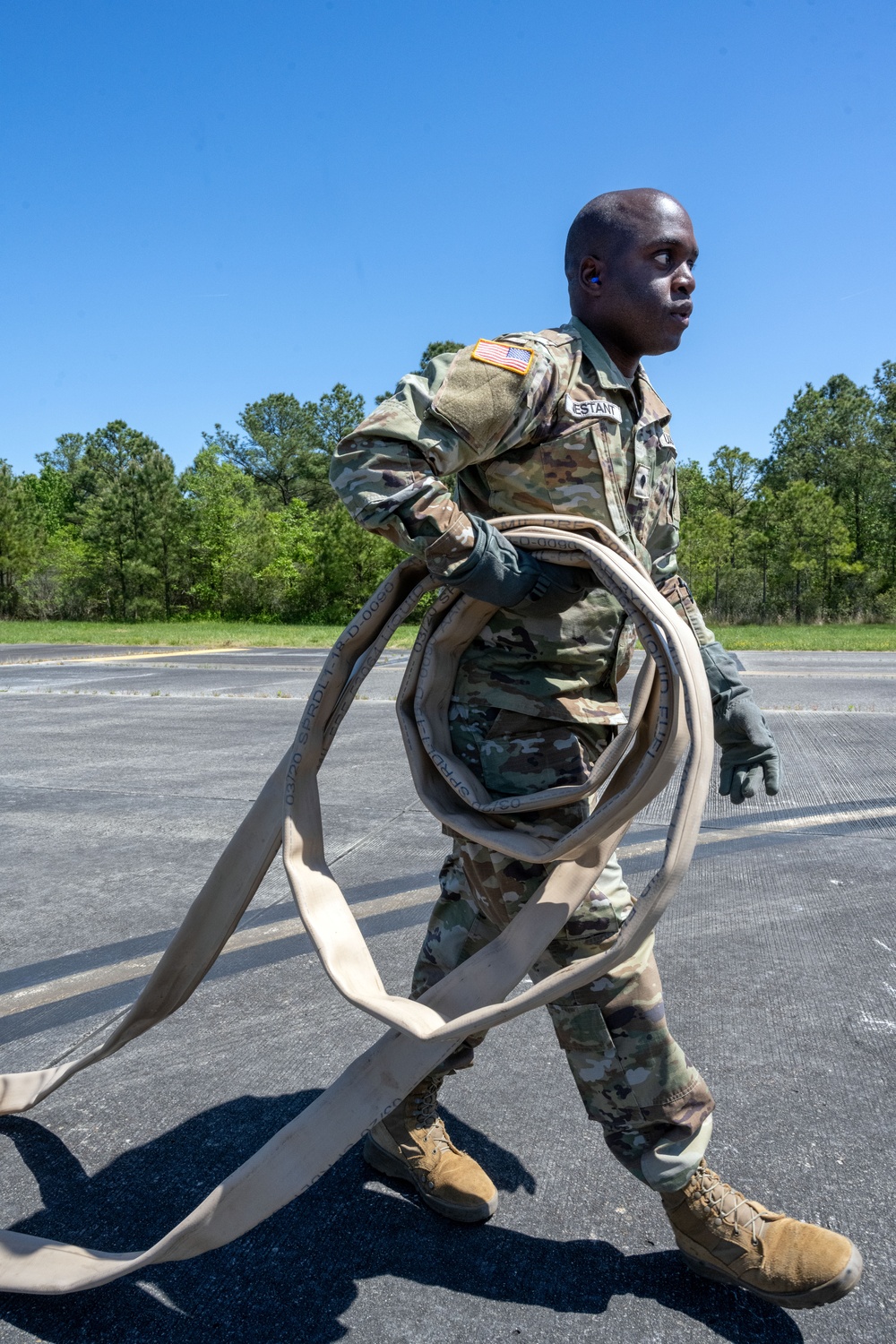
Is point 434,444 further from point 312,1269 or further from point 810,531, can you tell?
point 810,531

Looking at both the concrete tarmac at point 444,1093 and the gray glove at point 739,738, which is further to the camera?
the gray glove at point 739,738

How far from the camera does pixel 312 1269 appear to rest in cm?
203

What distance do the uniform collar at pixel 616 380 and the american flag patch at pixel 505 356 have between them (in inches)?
7.9

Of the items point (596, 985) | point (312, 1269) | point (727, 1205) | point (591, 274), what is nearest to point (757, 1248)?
point (727, 1205)

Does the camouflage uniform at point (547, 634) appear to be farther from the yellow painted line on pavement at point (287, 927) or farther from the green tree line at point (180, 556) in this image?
the green tree line at point (180, 556)

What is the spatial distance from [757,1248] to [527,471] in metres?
1.54

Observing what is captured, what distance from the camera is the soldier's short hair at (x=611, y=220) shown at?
207 centimetres

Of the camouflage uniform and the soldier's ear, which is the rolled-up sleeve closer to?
the camouflage uniform

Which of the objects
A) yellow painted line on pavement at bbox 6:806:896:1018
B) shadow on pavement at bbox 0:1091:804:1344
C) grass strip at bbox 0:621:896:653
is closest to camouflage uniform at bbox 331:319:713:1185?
shadow on pavement at bbox 0:1091:804:1344

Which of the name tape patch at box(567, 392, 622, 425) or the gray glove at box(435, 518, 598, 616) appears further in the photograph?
the name tape patch at box(567, 392, 622, 425)

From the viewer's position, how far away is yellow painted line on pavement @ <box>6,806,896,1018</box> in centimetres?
329

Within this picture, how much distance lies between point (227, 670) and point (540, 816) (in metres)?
14.4

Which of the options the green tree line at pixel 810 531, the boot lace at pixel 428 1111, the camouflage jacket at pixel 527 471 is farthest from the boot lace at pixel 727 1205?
the green tree line at pixel 810 531

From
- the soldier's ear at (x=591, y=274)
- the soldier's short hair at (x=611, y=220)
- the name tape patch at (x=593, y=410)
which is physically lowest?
the name tape patch at (x=593, y=410)
